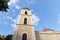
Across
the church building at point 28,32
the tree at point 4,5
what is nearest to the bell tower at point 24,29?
the church building at point 28,32

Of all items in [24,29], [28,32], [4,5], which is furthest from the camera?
[24,29]

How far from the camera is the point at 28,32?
71.1 feet

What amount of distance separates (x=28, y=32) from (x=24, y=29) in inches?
32.7

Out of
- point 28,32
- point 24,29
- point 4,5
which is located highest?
point 24,29

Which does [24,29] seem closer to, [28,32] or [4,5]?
[28,32]

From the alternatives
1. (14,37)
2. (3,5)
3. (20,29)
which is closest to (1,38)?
(3,5)

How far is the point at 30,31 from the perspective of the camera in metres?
21.8

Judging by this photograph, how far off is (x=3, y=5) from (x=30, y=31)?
36.5 feet

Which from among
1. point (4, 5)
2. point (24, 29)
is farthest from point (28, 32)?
point (4, 5)

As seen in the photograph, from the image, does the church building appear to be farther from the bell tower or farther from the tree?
the tree

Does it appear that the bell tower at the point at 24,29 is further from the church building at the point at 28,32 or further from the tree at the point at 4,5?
the tree at the point at 4,5

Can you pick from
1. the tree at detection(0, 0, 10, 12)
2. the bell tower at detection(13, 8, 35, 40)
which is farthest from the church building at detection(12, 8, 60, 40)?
the tree at detection(0, 0, 10, 12)

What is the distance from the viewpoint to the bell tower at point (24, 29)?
20959mm

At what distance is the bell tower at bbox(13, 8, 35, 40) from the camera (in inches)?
825
